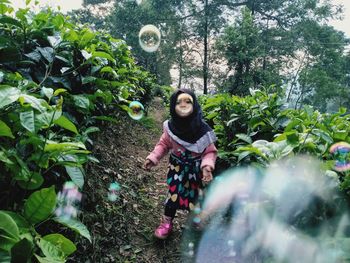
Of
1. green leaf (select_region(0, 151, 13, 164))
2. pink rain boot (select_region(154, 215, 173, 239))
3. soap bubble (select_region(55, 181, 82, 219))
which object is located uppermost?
green leaf (select_region(0, 151, 13, 164))

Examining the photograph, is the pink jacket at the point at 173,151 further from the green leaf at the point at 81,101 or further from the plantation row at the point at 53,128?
the green leaf at the point at 81,101

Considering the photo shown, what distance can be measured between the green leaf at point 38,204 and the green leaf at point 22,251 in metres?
0.14

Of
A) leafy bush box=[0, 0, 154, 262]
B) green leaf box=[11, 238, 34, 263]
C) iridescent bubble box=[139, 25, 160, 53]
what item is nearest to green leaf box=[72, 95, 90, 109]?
leafy bush box=[0, 0, 154, 262]

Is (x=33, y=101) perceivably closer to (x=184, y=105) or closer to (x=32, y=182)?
(x=32, y=182)

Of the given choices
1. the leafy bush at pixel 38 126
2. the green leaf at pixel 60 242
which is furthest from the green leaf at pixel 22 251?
the green leaf at pixel 60 242

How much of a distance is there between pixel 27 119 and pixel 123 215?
169cm

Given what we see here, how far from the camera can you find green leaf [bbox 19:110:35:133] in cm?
101

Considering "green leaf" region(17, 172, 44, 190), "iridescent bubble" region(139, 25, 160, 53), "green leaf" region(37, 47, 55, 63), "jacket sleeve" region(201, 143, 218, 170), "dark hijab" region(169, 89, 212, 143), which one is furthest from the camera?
"iridescent bubble" region(139, 25, 160, 53)

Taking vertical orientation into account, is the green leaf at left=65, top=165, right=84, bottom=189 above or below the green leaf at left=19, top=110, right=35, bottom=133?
below

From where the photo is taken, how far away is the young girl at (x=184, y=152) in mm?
2463

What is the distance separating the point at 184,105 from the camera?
96.3 inches

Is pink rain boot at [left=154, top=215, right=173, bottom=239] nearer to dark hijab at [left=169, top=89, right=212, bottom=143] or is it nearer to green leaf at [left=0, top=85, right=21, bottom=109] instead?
dark hijab at [left=169, top=89, right=212, bottom=143]

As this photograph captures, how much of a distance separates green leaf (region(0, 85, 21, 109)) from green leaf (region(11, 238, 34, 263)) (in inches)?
18.3

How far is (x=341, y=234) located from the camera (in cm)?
96
